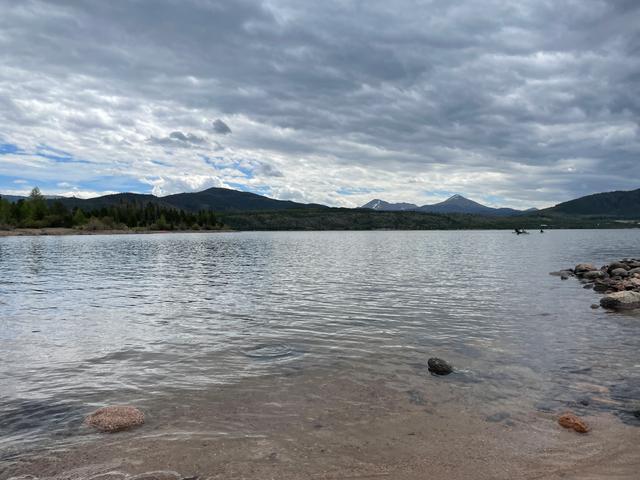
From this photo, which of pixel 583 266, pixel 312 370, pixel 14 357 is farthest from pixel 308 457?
pixel 583 266

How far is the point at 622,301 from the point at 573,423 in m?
23.1

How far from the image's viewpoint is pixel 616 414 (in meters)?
12.6

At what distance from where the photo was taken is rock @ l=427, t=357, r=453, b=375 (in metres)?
16.2

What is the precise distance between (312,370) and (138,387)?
243 inches

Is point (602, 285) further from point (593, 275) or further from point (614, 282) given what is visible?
point (593, 275)

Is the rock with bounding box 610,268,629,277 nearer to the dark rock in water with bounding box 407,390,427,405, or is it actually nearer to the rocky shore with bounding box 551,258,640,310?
the rocky shore with bounding box 551,258,640,310

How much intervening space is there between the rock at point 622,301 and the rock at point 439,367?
2016cm

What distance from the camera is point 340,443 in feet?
35.4

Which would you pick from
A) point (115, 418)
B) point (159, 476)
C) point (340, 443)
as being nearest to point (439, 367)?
point (340, 443)

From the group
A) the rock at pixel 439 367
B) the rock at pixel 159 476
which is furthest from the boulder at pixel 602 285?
the rock at pixel 159 476

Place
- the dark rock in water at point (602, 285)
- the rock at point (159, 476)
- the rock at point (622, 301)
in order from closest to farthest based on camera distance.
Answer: the rock at point (159, 476) → the rock at point (622, 301) → the dark rock in water at point (602, 285)

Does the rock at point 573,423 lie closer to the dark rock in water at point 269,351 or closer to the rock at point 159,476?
the rock at point 159,476

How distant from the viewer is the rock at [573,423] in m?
11.4

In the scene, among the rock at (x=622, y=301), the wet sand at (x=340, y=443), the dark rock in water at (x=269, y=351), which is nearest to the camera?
the wet sand at (x=340, y=443)
